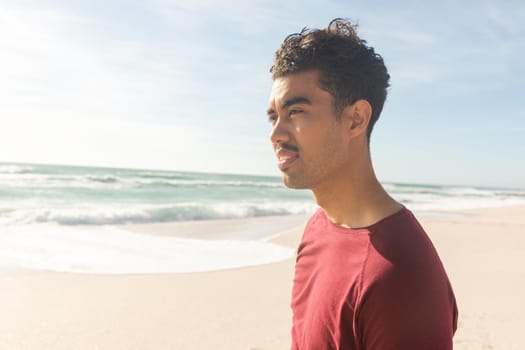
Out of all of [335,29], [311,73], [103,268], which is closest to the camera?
[311,73]

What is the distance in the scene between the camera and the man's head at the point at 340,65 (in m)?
1.40

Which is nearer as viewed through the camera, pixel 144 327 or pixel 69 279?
pixel 144 327

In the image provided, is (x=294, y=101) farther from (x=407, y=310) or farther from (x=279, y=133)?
(x=407, y=310)

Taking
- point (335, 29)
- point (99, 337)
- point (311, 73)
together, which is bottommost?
point (99, 337)

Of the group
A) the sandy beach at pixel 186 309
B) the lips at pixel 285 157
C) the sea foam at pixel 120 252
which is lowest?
the sandy beach at pixel 186 309

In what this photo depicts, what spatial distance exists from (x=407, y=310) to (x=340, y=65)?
763 millimetres

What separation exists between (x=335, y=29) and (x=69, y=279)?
6.01 meters

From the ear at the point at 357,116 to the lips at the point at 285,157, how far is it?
0.20 m

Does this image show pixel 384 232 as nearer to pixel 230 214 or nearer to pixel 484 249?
pixel 484 249

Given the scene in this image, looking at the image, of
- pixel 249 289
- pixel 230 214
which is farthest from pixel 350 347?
pixel 230 214

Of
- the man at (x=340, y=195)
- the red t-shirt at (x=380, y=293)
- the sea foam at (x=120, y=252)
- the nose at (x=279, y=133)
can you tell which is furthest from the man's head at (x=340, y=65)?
the sea foam at (x=120, y=252)

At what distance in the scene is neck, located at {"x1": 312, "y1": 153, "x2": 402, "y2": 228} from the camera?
134cm

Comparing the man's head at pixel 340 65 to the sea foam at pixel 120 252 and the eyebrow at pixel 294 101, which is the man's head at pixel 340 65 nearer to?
the eyebrow at pixel 294 101

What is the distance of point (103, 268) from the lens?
23.2ft
